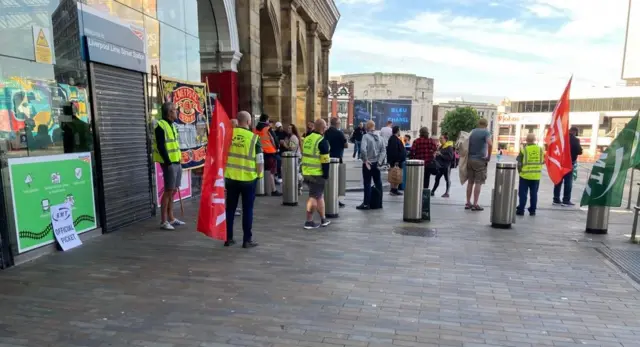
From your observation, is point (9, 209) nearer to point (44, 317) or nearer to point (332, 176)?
point (44, 317)

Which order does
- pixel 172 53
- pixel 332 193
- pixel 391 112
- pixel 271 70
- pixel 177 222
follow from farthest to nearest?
1. pixel 391 112
2. pixel 271 70
3. pixel 172 53
4. pixel 332 193
5. pixel 177 222

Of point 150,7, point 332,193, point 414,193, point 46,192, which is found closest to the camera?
point 46,192

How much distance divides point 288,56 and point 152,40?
9370 millimetres

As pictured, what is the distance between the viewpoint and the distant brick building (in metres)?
59.1

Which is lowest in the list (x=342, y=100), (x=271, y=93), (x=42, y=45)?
(x=42, y=45)

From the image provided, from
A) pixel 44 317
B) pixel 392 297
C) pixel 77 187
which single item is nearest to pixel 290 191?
pixel 77 187

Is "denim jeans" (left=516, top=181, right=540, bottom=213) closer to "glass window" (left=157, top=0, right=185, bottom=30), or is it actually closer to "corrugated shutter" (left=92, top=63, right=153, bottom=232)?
"corrugated shutter" (left=92, top=63, right=153, bottom=232)

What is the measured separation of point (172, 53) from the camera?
8.37 m

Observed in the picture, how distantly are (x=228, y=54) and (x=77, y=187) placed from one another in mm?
6471

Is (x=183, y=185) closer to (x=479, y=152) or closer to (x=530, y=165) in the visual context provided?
(x=479, y=152)

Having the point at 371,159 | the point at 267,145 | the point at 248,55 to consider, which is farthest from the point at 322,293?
the point at 248,55

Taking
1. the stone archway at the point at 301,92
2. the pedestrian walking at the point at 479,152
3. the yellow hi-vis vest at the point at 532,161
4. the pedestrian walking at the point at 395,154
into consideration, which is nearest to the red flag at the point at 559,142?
the yellow hi-vis vest at the point at 532,161

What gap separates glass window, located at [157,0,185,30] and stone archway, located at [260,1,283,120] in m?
6.68

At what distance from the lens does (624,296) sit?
4223mm
